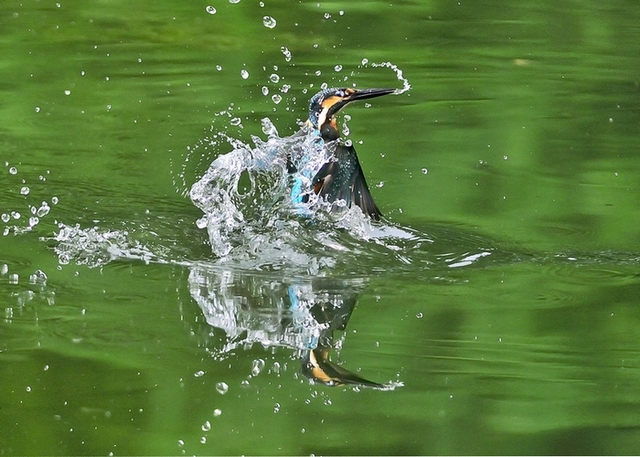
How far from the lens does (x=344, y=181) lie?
4.93 meters

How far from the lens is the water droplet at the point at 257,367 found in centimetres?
365

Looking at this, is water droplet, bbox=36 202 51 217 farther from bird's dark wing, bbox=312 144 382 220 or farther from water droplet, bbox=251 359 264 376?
water droplet, bbox=251 359 264 376

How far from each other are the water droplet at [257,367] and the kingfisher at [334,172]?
4.38 feet

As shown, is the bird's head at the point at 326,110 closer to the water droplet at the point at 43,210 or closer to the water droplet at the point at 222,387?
the water droplet at the point at 43,210

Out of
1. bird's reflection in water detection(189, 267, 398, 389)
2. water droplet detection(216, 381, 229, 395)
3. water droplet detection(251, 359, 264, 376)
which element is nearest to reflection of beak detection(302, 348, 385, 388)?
bird's reflection in water detection(189, 267, 398, 389)

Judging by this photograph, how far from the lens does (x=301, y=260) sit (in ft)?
15.4

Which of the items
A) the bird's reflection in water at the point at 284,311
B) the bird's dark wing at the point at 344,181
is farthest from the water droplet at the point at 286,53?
the bird's reflection in water at the point at 284,311

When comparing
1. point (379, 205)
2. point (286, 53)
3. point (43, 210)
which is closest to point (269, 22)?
point (286, 53)

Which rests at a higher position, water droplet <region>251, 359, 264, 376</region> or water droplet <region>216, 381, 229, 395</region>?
water droplet <region>216, 381, 229, 395</region>

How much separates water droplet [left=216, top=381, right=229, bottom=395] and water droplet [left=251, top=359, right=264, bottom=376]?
0.12 metres

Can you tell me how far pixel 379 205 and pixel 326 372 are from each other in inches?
80.9

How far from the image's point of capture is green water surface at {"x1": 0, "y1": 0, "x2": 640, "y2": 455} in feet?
11.2

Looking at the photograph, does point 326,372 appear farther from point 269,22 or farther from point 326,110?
point 269,22

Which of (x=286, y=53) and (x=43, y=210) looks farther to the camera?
(x=286, y=53)
